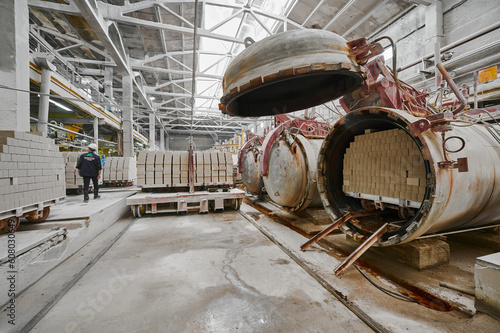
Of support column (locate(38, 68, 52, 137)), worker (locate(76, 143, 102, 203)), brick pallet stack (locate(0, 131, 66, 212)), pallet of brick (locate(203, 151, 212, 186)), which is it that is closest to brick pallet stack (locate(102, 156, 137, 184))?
support column (locate(38, 68, 52, 137))

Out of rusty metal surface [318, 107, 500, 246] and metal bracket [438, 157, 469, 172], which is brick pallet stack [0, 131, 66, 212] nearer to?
rusty metal surface [318, 107, 500, 246]

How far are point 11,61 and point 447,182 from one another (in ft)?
24.1

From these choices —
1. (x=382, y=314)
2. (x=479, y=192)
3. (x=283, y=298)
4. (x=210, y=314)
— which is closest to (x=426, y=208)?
(x=479, y=192)

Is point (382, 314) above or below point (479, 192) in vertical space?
below

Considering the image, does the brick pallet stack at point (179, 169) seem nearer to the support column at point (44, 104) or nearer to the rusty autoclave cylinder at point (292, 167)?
the rusty autoclave cylinder at point (292, 167)

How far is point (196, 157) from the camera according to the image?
637cm

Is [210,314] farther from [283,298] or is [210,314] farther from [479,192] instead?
[479,192]

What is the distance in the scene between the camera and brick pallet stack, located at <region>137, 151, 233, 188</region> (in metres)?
6.01

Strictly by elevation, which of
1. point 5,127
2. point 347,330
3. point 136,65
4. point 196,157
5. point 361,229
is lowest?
point 347,330

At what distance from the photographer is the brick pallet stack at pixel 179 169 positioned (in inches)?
237

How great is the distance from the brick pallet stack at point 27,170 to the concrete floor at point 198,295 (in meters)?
1.45

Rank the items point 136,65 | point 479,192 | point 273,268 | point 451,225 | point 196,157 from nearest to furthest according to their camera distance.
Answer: point 479,192 < point 451,225 < point 273,268 < point 196,157 < point 136,65

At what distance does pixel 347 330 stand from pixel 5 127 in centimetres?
648

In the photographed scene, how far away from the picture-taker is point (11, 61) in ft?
13.4
